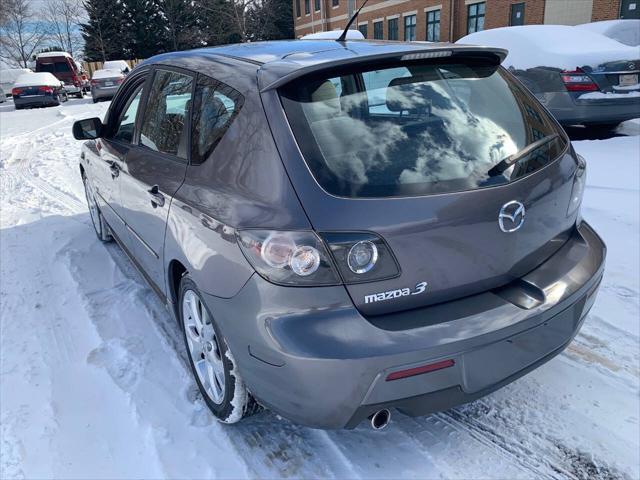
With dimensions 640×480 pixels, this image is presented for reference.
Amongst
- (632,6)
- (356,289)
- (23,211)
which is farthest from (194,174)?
(632,6)

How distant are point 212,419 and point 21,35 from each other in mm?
64312

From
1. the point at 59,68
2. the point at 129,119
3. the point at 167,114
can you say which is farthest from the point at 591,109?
the point at 59,68

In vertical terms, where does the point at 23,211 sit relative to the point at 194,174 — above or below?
below

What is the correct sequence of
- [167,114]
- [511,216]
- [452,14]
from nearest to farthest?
1. [511,216]
2. [167,114]
3. [452,14]

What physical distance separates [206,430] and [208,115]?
1.50 meters

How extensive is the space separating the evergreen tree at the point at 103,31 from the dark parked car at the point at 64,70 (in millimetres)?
17718

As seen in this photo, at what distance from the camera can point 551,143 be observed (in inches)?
96.1

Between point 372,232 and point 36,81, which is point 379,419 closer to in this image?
point 372,232

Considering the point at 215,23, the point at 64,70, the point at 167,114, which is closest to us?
the point at 167,114

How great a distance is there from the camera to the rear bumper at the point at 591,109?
23.2 feet

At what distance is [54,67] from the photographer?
27.3 metres

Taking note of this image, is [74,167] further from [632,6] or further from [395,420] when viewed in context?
[632,6]

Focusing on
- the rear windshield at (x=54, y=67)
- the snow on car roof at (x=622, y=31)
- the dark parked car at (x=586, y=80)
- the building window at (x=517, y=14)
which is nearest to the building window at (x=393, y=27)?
the building window at (x=517, y=14)

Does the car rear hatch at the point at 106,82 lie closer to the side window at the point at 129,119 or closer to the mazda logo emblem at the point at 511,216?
the side window at the point at 129,119
